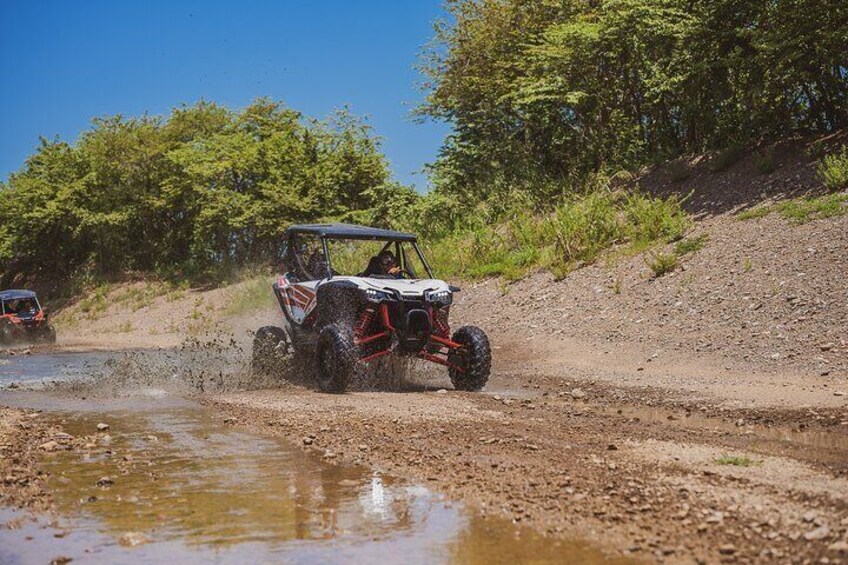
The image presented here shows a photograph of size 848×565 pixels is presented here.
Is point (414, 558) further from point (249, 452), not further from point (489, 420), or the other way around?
point (489, 420)

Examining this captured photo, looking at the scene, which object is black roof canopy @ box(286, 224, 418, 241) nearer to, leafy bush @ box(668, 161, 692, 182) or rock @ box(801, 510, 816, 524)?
rock @ box(801, 510, 816, 524)

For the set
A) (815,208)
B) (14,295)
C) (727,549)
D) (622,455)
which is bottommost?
(727,549)

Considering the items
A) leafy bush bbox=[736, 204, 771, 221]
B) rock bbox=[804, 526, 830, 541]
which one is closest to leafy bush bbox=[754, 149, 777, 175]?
leafy bush bbox=[736, 204, 771, 221]

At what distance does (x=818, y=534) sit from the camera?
430 centimetres

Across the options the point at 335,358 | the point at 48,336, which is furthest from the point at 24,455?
the point at 48,336

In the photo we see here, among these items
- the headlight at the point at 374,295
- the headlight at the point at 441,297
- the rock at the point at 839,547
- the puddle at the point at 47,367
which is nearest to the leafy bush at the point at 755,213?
the headlight at the point at 441,297

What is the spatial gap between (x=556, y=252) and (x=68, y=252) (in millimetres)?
31782

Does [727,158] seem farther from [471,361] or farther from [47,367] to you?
[47,367]

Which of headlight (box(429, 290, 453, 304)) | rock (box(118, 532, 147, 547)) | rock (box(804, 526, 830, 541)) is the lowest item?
rock (box(118, 532, 147, 547))

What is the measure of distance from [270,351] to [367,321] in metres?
2.50

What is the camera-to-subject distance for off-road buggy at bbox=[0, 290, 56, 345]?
→ 25000mm

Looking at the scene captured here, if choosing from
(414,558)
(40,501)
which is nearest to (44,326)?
(40,501)

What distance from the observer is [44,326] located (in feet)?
85.4

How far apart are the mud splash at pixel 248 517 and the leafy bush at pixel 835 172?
530 inches
